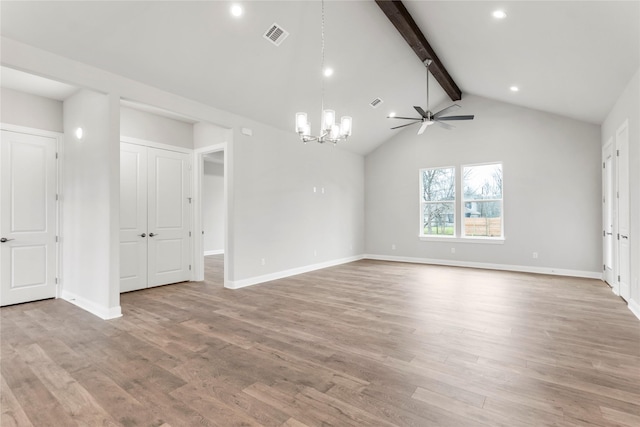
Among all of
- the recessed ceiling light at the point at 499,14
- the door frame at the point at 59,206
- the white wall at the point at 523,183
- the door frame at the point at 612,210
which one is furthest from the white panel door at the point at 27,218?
the door frame at the point at 612,210

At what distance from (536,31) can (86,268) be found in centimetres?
641

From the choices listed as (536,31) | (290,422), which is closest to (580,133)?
(536,31)

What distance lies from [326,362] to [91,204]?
364cm

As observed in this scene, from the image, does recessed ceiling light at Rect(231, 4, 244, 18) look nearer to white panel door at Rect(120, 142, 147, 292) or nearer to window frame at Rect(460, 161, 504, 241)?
white panel door at Rect(120, 142, 147, 292)

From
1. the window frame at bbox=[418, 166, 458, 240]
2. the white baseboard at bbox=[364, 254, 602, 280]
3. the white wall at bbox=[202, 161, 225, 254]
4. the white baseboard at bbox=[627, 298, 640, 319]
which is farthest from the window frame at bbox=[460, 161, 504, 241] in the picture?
the white wall at bbox=[202, 161, 225, 254]

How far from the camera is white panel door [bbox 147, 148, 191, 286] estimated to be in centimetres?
556

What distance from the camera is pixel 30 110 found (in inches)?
180

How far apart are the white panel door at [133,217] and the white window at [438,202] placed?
632 cm

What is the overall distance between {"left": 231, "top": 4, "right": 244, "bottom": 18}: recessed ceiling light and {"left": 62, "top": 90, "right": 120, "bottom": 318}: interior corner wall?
178 centimetres

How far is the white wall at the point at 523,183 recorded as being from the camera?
629 cm

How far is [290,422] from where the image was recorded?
188 centimetres

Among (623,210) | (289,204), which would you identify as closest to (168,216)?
(289,204)

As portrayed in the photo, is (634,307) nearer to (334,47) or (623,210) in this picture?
(623,210)

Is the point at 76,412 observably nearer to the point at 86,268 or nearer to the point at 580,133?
the point at 86,268
